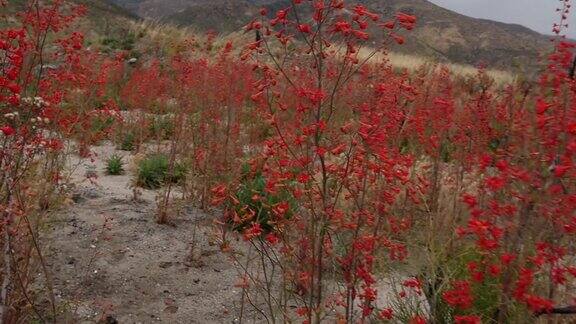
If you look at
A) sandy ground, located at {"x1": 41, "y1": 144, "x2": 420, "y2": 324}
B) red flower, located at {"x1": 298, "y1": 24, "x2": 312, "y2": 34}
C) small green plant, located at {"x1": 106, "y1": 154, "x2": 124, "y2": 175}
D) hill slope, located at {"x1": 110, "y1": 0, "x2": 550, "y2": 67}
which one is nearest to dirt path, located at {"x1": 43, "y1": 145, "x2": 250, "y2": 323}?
sandy ground, located at {"x1": 41, "y1": 144, "x2": 420, "y2": 324}

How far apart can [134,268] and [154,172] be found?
76.8 inches

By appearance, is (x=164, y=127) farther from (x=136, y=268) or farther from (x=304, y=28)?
(x=304, y=28)

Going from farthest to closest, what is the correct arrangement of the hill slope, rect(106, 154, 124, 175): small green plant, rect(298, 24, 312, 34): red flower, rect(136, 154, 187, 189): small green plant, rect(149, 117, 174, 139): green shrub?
the hill slope → rect(149, 117, 174, 139): green shrub → rect(106, 154, 124, 175): small green plant → rect(136, 154, 187, 189): small green plant → rect(298, 24, 312, 34): red flower

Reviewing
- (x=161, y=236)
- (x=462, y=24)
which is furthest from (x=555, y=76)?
(x=462, y=24)

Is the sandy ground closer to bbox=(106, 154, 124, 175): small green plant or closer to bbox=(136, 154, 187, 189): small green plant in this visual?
bbox=(136, 154, 187, 189): small green plant

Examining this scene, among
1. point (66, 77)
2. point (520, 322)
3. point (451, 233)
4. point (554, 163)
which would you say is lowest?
point (451, 233)

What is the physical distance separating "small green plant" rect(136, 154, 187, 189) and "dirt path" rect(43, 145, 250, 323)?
65 centimetres

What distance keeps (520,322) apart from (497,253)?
331 mm

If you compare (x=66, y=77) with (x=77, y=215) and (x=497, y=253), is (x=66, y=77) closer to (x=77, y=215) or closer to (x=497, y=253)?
(x=77, y=215)

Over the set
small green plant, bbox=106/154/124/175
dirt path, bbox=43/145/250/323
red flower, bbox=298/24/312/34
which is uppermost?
red flower, bbox=298/24/312/34

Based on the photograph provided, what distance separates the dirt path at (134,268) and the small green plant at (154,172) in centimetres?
65

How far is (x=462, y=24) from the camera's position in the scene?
86375mm

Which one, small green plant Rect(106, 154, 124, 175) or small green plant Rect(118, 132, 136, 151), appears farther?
small green plant Rect(118, 132, 136, 151)

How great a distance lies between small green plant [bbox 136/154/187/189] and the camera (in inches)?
221
